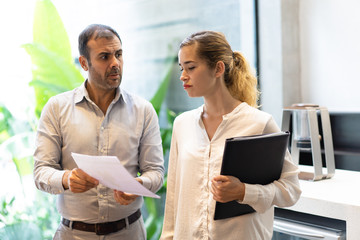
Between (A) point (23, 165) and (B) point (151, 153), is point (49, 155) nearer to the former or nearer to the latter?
(B) point (151, 153)

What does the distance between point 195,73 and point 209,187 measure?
14.9 inches

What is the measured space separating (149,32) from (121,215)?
146cm

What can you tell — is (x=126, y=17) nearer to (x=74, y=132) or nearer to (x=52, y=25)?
(x=52, y=25)

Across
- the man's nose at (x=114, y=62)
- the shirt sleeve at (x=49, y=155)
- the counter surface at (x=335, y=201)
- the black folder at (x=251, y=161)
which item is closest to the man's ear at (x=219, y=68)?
the black folder at (x=251, y=161)

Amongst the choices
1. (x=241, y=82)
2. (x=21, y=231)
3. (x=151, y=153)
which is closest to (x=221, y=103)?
(x=241, y=82)

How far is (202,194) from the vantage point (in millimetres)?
1358

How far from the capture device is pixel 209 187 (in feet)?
4.41

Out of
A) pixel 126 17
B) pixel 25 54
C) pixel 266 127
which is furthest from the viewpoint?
pixel 126 17

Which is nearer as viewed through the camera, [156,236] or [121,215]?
[121,215]

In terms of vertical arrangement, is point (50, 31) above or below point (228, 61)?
above

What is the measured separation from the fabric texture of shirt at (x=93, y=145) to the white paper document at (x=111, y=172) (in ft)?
0.86

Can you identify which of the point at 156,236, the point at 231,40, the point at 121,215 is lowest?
the point at 156,236

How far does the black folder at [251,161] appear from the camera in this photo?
3.91 feet

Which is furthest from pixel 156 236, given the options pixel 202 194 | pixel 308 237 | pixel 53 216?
pixel 202 194
